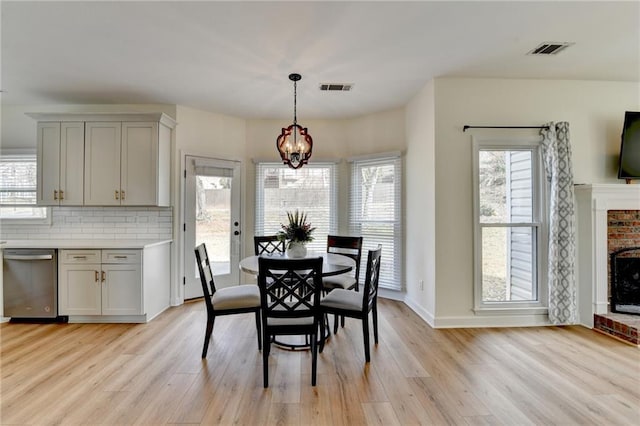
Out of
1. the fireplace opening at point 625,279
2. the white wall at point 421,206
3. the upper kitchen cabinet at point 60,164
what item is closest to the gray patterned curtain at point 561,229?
the fireplace opening at point 625,279

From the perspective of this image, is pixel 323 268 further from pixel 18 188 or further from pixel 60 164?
pixel 18 188

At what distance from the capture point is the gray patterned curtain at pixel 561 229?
131 inches

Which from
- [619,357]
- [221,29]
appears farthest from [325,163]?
[619,357]

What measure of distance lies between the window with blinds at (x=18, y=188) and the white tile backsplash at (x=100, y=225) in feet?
0.54

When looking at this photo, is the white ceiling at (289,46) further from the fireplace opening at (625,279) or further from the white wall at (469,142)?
the fireplace opening at (625,279)

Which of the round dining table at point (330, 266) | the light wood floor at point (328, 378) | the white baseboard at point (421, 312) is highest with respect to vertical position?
the round dining table at point (330, 266)

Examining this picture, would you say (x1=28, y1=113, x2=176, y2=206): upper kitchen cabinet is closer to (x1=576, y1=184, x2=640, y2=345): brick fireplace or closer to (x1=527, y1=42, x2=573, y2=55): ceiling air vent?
(x1=527, y1=42, x2=573, y2=55): ceiling air vent

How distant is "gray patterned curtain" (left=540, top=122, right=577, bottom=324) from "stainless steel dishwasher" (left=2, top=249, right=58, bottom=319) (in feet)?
18.7

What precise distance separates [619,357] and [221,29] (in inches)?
176

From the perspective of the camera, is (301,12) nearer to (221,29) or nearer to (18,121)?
(221,29)

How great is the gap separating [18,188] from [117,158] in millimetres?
1717

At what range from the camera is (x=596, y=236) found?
3.37 m

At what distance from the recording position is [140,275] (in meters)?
3.54

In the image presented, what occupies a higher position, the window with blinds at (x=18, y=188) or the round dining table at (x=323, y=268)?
the window with blinds at (x=18, y=188)
